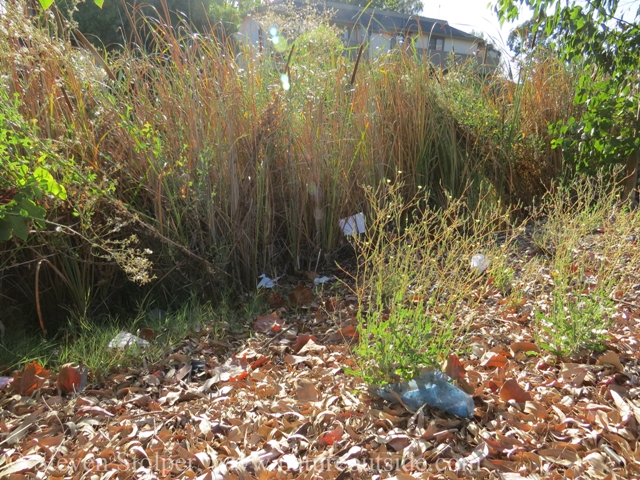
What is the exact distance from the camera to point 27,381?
1.77 metres

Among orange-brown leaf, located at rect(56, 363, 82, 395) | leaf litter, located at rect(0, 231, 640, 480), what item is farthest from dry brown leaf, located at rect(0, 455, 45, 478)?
orange-brown leaf, located at rect(56, 363, 82, 395)

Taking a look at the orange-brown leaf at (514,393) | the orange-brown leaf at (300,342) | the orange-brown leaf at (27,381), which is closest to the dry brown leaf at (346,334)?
the orange-brown leaf at (300,342)

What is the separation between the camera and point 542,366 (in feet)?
6.03

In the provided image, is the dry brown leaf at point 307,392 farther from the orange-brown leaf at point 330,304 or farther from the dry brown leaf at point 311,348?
the orange-brown leaf at point 330,304

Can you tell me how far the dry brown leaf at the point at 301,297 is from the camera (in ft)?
8.95

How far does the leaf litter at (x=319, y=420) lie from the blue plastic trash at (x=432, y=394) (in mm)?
33

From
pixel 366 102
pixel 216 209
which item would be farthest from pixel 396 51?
pixel 216 209

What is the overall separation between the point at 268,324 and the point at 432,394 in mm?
1058

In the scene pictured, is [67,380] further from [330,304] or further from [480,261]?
[480,261]

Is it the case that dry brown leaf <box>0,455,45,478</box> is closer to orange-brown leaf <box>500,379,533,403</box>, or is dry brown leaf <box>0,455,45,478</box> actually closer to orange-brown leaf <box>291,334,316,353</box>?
orange-brown leaf <box>291,334,316,353</box>

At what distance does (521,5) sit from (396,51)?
106 centimetres

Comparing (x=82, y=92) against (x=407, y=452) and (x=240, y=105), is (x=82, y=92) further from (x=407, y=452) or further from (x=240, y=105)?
(x=407, y=452)

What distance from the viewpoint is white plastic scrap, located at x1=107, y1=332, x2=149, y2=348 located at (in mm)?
2103

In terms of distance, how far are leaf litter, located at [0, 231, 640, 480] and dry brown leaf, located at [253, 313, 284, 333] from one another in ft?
0.85
